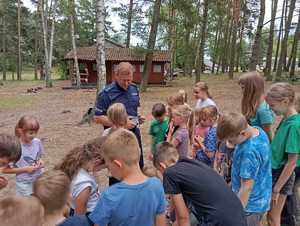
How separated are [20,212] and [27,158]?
6.27 ft

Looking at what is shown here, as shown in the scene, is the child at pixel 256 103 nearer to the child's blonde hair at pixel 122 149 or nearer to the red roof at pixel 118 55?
the child's blonde hair at pixel 122 149

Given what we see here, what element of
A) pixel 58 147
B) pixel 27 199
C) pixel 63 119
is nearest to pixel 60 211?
pixel 27 199

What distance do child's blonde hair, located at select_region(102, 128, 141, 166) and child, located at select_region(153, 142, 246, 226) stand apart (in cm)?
32

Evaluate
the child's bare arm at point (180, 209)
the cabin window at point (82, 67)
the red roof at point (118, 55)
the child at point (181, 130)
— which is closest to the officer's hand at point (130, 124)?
the child at point (181, 130)

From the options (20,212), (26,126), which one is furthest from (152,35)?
(20,212)

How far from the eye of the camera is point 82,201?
244 centimetres

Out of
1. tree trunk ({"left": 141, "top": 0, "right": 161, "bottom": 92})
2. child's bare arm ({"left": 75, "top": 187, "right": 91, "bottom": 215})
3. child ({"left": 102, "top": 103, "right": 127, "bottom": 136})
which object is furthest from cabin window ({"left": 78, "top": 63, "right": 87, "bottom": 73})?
child's bare arm ({"left": 75, "top": 187, "right": 91, "bottom": 215})

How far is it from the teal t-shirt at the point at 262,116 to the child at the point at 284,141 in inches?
5.9

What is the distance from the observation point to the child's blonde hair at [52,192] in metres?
1.96

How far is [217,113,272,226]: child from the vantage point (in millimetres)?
2414

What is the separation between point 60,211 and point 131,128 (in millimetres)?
2120

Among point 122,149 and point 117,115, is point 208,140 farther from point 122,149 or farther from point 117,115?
point 122,149

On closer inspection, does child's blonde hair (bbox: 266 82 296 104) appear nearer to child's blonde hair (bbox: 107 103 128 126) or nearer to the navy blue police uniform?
child's blonde hair (bbox: 107 103 128 126)

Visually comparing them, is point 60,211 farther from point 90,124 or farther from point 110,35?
point 110,35
